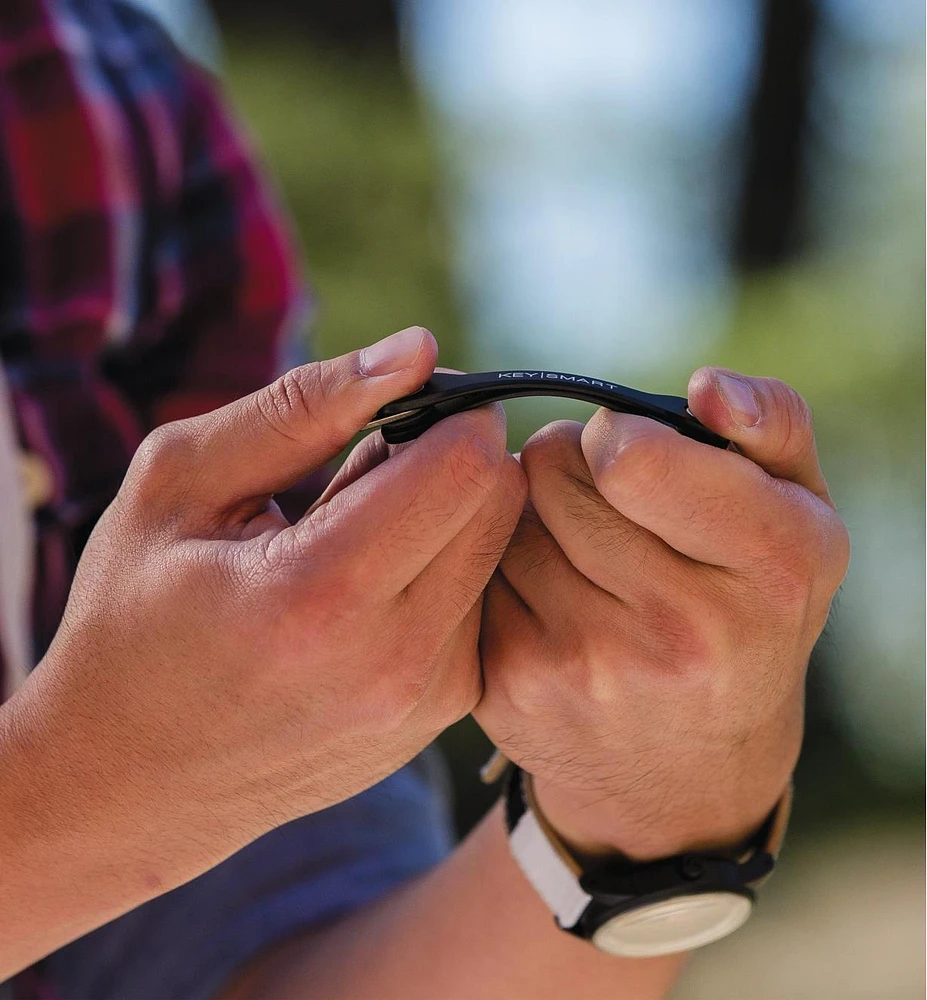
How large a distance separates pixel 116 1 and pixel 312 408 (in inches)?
29.6

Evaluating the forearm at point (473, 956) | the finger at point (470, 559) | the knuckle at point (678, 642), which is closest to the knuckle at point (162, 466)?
the finger at point (470, 559)

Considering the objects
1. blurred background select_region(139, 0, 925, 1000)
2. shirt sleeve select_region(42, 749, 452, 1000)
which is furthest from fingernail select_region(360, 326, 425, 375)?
blurred background select_region(139, 0, 925, 1000)

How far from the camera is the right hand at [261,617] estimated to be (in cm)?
43

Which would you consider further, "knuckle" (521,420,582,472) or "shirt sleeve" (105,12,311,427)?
"shirt sleeve" (105,12,311,427)

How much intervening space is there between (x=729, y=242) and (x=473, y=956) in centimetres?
208

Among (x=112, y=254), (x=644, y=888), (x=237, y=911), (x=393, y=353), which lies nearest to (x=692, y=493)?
(x=393, y=353)

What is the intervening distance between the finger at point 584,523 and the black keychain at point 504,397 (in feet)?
0.12

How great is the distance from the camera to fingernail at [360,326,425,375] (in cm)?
45

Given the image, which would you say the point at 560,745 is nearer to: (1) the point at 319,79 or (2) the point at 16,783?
(2) the point at 16,783

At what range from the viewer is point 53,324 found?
894 mm

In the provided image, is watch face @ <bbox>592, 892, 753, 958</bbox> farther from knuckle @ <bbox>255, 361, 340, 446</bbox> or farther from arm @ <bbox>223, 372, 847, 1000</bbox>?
knuckle @ <bbox>255, 361, 340, 446</bbox>

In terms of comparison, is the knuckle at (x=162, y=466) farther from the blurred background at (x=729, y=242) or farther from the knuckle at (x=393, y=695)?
the blurred background at (x=729, y=242)

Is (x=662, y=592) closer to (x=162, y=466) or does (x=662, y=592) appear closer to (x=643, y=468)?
(x=643, y=468)

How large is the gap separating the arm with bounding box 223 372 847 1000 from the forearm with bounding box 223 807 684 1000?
92mm
